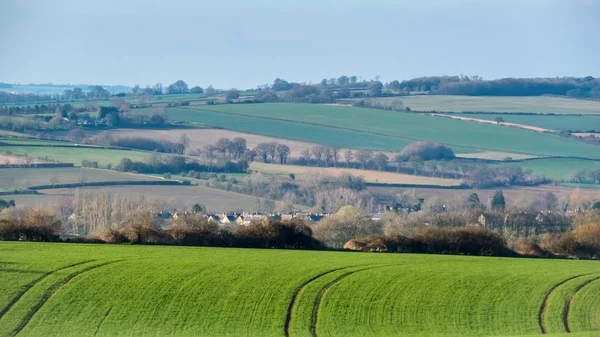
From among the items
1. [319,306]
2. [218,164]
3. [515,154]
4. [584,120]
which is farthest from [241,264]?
[584,120]

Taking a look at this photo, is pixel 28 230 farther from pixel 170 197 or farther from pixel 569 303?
pixel 170 197

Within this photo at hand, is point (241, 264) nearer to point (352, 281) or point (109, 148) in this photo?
point (352, 281)

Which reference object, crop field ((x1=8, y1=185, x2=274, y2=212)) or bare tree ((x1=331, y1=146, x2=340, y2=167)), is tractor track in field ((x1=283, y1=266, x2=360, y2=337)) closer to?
crop field ((x1=8, y1=185, x2=274, y2=212))

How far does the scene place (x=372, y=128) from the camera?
5920 inches

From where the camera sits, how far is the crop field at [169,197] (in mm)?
94625

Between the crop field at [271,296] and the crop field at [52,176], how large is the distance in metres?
54.7

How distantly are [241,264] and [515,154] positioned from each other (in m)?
92.3

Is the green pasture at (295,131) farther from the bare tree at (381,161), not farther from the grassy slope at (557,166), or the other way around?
the grassy slope at (557,166)

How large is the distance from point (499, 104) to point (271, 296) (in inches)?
5601

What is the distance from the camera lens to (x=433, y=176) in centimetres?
12269

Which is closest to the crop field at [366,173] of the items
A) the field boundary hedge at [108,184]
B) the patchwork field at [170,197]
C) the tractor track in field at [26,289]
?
the patchwork field at [170,197]

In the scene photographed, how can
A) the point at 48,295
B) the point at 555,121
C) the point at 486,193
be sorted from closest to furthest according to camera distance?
the point at 48,295, the point at 486,193, the point at 555,121

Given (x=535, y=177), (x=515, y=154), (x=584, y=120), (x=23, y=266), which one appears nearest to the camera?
(x=23, y=266)

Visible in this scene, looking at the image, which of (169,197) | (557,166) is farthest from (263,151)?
(169,197)
